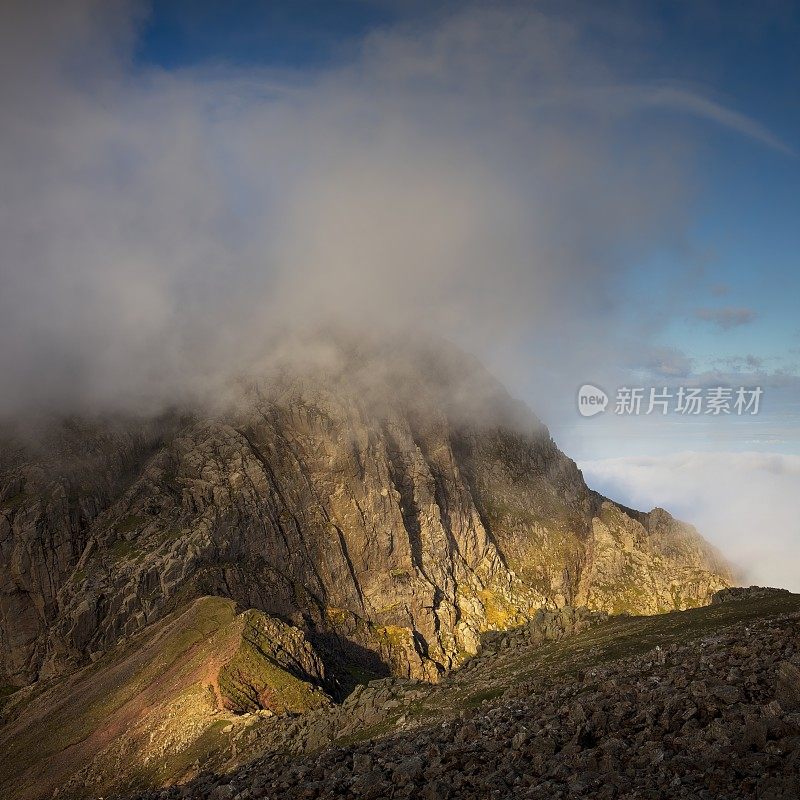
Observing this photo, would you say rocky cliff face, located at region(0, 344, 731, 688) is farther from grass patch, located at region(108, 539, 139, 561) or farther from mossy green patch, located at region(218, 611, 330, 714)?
mossy green patch, located at region(218, 611, 330, 714)

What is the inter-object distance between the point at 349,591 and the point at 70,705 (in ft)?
262

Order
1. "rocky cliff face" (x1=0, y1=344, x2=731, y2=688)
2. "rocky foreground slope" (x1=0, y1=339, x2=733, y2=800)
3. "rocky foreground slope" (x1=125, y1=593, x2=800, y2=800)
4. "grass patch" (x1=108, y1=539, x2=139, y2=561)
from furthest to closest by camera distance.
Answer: "grass patch" (x1=108, y1=539, x2=139, y2=561), "rocky cliff face" (x1=0, y1=344, x2=731, y2=688), "rocky foreground slope" (x1=0, y1=339, x2=733, y2=800), "rocky foreground slope" (x1=125, y1=593, x2=800, y2=800)

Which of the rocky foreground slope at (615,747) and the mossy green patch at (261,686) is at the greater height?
the rocky foreground slope at (615,747)

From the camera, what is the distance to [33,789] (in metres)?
87.6

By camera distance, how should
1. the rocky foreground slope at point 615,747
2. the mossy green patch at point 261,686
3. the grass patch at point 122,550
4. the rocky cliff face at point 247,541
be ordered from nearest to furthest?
1. the rocky foreground slope at point 615,747
2. the mossy green patch at point 261,686
3. the rocky cliff face at point 247,541
4. the grass patch at point 122,550

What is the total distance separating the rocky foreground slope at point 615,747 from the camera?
19.7 m

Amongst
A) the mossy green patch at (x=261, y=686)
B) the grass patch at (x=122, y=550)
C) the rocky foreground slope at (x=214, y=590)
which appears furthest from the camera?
the grass patch at (x=122, y=550)

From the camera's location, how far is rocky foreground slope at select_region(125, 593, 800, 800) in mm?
19656

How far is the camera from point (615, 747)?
77.6 ft

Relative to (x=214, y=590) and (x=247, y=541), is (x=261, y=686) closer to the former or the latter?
(x=214, y=590)

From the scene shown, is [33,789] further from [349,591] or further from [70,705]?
[349,591]

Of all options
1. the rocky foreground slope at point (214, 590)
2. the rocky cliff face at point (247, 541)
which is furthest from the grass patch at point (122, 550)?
the rocky foreground slope at point (214, 590)

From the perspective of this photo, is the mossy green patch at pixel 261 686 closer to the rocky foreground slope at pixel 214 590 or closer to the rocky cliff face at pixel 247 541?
the rocky foreground slope at pixel 214 590

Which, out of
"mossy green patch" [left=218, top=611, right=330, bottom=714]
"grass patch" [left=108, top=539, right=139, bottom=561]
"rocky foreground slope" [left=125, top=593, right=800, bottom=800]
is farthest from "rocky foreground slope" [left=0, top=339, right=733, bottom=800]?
"rocky foreground slope" [left=125, top=593, right=800, bottom=800]
